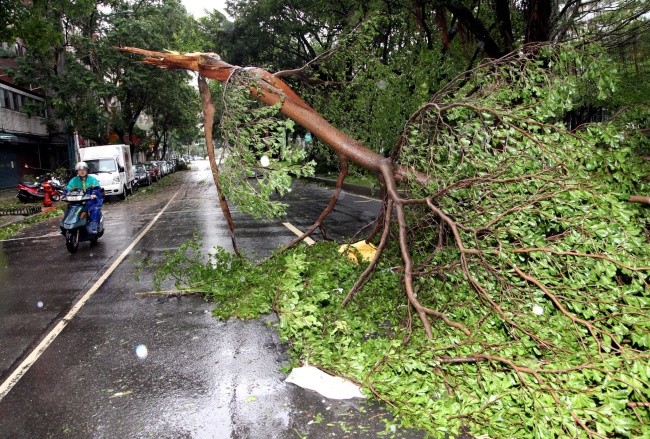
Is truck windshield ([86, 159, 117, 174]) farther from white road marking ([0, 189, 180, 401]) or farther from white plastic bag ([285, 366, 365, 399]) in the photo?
white plastic bag ([285, 366, 365, 399])

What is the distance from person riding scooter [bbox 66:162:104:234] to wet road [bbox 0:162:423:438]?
2.31m

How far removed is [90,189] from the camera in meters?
11.1

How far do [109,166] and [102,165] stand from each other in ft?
1.11

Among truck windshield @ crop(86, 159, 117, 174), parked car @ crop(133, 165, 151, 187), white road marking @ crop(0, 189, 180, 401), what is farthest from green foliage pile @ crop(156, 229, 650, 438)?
parked car @ crop(133, 165, 151, 187)

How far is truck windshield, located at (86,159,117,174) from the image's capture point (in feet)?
79.2

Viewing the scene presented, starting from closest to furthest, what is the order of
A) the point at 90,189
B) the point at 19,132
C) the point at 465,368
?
the point at 465,368 → the point at 90,189 → the point at 19,132

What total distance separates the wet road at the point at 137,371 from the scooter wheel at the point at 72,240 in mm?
1572

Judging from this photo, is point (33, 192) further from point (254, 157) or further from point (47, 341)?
point (254, 157)

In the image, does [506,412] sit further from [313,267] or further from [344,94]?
[344,94]

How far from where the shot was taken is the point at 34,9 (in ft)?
48.6

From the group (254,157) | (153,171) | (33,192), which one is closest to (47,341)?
(254,157)

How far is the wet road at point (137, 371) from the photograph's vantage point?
3.80 metres

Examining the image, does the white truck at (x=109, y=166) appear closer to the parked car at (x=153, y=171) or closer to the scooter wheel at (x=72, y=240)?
the scooter wheel at (x=72, y=240)

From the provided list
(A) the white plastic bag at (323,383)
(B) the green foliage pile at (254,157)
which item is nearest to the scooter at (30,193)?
(B) the green foliage pile at (254,157)
